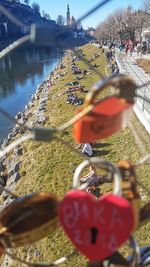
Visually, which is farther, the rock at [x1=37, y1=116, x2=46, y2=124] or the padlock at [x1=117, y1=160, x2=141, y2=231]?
the rock at [x1=37, y1=116, x2=46, y2=124]

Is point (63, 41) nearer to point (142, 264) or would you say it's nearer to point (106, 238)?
point (106, 238)

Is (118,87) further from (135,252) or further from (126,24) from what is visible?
(126,24)

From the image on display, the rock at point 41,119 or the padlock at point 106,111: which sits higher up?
the padlock at point 106,111

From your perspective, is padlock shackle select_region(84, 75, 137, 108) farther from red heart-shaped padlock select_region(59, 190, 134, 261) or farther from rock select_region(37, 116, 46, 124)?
rock select_region(37, 116, 46, 124)

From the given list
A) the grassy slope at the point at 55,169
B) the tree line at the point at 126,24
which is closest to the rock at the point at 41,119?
the grassy slope at the point at 55,169

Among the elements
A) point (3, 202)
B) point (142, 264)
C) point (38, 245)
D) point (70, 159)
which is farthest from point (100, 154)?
point (142, 264)

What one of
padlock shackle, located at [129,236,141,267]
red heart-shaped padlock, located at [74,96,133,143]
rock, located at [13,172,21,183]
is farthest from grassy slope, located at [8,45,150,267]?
red heart-shaped padlock, located at [74,96,133,143]

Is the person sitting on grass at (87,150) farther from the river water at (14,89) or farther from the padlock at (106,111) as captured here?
the padlock at (106,111)

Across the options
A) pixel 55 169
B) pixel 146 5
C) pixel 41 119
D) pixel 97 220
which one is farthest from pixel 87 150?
pixel 146 5
